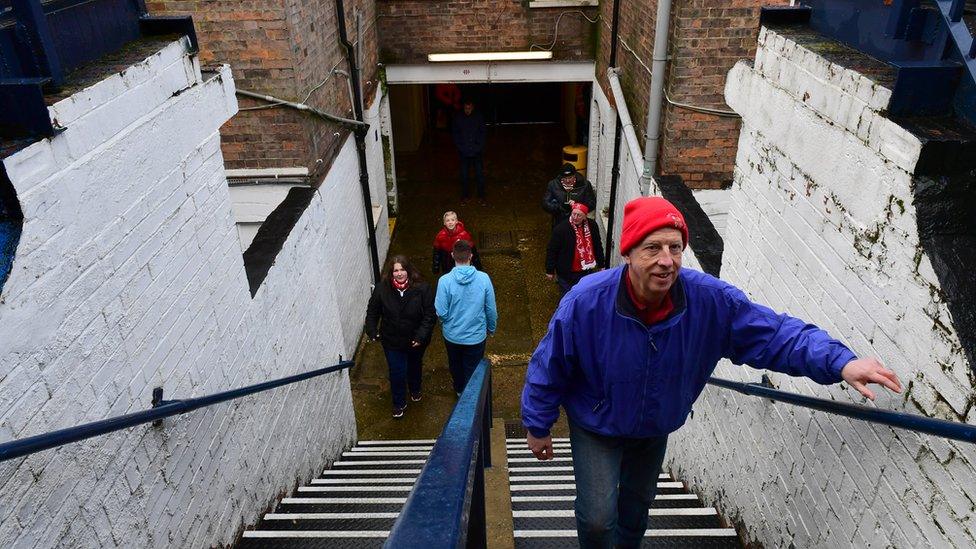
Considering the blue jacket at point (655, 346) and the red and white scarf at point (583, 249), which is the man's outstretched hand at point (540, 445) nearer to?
the blue jacket at point (655, 346)

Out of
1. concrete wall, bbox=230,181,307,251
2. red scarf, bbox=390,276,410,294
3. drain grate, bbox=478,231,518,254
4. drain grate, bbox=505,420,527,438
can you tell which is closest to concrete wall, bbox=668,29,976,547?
red scarf, bbox=390,276,410,294

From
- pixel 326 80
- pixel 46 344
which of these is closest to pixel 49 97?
pixel 46 344

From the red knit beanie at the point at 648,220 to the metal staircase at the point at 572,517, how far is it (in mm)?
1675

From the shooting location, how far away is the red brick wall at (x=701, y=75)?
19.5 ft

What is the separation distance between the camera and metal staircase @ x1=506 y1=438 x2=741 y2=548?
3.29 meters

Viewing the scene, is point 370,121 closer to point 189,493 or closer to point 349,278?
point 349,278

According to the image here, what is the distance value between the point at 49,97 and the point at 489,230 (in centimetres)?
848

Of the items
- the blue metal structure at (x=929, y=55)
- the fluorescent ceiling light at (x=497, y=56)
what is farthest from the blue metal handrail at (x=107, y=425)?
the fluorescent ceiling light at (x=497, y=56)

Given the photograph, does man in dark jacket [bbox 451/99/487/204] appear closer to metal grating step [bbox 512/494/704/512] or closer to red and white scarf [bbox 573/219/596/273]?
red and white scarf [bbox 573/219/596/273]

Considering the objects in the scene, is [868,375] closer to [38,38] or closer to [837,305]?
[837,305]

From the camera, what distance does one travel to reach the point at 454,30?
9789 mm

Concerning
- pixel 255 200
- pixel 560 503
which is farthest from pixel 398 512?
pixel 255 200

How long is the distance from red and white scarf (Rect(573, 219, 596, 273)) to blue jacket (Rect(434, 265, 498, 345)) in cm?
157

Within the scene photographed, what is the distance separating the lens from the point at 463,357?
6.30 meters
